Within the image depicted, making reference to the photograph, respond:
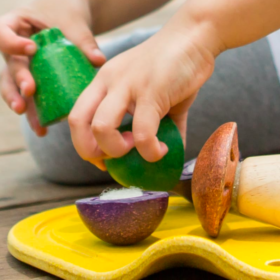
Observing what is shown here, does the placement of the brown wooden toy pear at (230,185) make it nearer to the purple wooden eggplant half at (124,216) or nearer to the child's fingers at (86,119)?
the purple wooden eggplant half at (124,216)

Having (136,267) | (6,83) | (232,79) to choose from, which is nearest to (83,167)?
(6,83)

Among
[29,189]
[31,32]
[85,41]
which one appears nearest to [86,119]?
[85,41]

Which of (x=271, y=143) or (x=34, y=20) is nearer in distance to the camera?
(x=34, y=20)

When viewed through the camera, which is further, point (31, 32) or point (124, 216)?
point (31, 32)

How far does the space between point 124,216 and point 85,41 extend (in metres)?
0.40

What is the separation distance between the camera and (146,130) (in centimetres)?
57

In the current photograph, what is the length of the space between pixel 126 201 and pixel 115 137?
9 centimetres

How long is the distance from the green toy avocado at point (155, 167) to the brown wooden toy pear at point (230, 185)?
0.10 meters

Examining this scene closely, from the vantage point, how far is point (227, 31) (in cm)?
65

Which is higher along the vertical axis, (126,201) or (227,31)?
(227,31)

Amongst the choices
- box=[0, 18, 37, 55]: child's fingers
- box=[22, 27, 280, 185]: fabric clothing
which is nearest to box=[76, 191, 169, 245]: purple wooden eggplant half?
box=[0, 18, 37, 55]: child's fingers

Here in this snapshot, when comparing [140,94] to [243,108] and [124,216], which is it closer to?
[124,216]

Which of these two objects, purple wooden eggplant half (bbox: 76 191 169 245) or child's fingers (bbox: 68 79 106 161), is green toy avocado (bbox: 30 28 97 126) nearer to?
child's fingers (bbox: 68 79 106 161)

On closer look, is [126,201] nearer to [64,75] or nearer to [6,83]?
[64,75]
